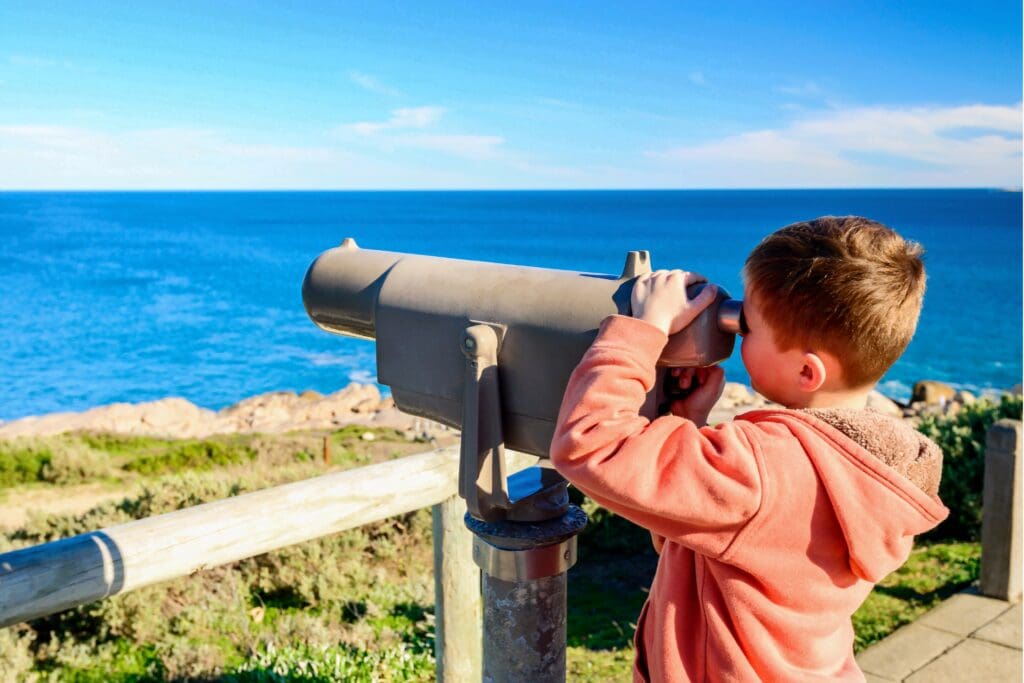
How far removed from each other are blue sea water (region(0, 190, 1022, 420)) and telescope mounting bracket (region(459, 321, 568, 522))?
52.7ft

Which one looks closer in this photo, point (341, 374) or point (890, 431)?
point (890, 431)

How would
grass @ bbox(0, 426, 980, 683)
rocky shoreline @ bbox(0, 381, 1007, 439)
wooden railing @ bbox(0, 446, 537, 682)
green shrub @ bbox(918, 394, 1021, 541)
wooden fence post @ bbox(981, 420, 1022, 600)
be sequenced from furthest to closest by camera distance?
rocky shoreline @ bbox(0, 381, 1007, 439), green shrub @ bbox(918, 394, 1021, 541), wooden fence post @ bbox(981, 420, 1022, 600), grass @ bbox(0, 426, 980, 683), wooden railing @ bbox(0, 446, 537, 682)

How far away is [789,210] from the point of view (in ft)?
366

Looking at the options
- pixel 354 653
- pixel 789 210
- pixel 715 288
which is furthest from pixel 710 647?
pixel 789 210

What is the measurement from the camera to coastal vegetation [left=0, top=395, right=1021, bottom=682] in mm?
3129

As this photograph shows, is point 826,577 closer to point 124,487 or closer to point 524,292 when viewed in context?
point 524,292

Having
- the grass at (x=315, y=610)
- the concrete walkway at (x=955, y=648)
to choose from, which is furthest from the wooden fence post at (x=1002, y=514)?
the grass at (x=315, y=610)

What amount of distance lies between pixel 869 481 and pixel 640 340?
1.20 ft

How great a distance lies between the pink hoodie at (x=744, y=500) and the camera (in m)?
1.23

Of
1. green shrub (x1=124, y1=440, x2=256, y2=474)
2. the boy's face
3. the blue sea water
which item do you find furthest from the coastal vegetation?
the blue sea water

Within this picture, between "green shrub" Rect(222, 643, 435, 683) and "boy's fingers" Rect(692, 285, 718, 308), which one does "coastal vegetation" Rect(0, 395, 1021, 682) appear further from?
"boy's fingers" Rect(692, 285, 718, 308)

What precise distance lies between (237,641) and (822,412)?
8.90 feet

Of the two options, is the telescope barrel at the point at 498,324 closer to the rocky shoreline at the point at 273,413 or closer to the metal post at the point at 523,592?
the metal post at the point at 523,592

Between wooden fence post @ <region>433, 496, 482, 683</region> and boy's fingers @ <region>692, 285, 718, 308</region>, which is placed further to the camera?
wooden fence post @ <region>433, 496, 482, 683</region>
